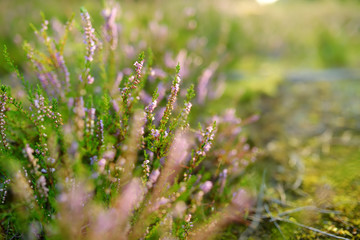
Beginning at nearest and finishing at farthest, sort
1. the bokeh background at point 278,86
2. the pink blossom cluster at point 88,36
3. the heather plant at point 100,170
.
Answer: the heather plant at point 100,170 < the pink blossom cluster at point 88,36 < the bokeh background at point 278,86

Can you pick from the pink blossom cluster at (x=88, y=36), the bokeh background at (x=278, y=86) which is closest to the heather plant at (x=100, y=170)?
the pink blossom cluster at (x=88, y=36)

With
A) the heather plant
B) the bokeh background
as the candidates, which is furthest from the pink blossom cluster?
the bokeh background

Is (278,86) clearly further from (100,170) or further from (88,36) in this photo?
(100,170)

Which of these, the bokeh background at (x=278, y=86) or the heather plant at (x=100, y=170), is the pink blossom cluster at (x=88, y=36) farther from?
the bokeh background at (x=278, y=86)

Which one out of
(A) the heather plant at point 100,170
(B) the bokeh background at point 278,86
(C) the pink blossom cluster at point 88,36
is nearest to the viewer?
(A) the heather plant at point 100,170

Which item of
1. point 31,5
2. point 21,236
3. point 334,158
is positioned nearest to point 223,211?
point 21,236

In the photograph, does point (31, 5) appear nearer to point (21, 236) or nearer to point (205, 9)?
point (205, 9)

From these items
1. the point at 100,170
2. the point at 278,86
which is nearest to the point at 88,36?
the point at 100,170
